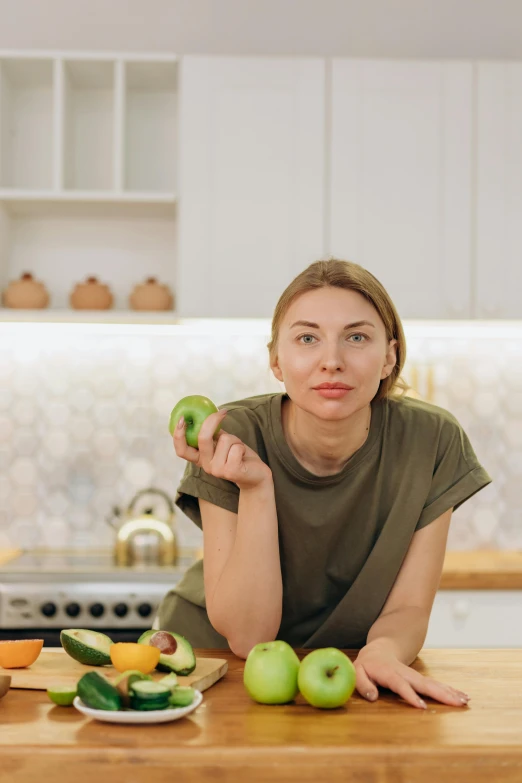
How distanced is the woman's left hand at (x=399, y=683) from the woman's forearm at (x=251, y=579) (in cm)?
23

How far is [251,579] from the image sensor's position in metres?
1.45

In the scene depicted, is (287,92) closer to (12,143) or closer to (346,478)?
(12,143)

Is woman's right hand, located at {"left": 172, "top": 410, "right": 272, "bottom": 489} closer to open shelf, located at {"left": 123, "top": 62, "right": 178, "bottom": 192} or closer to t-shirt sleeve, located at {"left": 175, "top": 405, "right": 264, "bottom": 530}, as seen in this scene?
t-shirt sleeve, located at {"left": 175, "top": 405, "right": 264, "bottom": 530}

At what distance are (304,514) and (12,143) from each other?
87.4 inches

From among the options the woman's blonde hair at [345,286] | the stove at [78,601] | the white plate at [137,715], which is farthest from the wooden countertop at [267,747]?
the stove at [78,601]

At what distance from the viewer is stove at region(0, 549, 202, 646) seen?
101 inches

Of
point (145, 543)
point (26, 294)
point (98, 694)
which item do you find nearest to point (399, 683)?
point (98, 694)

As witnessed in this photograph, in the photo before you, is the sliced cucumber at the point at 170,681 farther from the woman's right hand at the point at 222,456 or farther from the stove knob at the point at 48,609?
the stove knob at the point at 48,609

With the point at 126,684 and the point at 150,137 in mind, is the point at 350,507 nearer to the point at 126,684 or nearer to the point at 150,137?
the point at 126,684

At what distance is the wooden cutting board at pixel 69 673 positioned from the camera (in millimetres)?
1207

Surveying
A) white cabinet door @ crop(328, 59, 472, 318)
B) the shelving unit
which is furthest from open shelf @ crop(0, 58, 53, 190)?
white cabinet door @ crop(328, 59, 472, 318)

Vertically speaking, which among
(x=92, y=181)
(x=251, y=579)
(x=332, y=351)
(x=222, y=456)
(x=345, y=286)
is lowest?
(x=251, y=579)

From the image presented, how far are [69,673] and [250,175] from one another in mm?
1978

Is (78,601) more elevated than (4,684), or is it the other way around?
(4,684)
